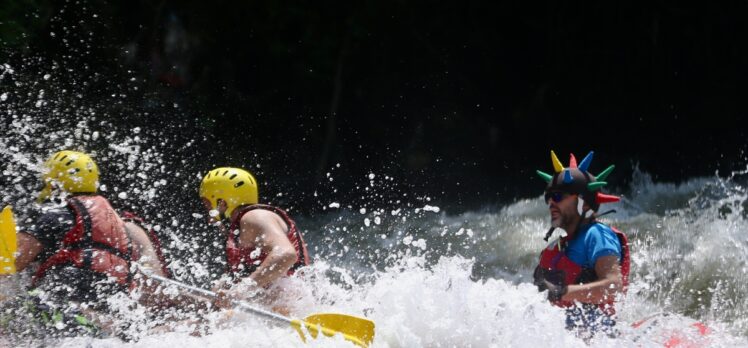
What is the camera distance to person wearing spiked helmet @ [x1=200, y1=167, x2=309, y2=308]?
4.22m

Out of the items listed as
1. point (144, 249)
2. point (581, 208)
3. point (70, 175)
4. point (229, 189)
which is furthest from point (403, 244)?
point (70, 175)

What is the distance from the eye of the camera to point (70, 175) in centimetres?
452

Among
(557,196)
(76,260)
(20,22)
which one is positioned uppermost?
(20,22)

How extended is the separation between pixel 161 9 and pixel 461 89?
3666mm

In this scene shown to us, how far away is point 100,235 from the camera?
4.30 m

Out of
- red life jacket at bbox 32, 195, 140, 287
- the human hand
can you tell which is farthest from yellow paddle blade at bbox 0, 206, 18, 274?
the human hand

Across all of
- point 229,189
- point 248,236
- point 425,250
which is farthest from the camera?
point 425,250

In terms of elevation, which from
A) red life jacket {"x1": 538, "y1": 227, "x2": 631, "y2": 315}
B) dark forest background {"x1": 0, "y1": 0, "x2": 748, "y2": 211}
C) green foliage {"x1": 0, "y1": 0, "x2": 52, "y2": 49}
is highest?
green foliage {"x1": 0, "y1": 0, "x2": 52, "y2": 49}

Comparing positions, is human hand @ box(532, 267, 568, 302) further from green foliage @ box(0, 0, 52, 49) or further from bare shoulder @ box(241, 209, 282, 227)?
green foliage @ box(0, 0, 52, 49)

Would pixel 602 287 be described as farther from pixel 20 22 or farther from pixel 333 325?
pixel 20 22

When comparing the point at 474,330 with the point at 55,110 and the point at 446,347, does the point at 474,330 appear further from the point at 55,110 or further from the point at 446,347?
the point at 55,110

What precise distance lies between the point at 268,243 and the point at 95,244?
33.5 inches

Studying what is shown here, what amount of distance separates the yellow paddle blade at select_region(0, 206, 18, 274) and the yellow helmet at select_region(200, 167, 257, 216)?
3.33 feet

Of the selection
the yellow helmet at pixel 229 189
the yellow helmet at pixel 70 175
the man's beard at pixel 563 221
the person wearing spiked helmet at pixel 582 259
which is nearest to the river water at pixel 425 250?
the person wearing spiked helmet at pixel 582 259
